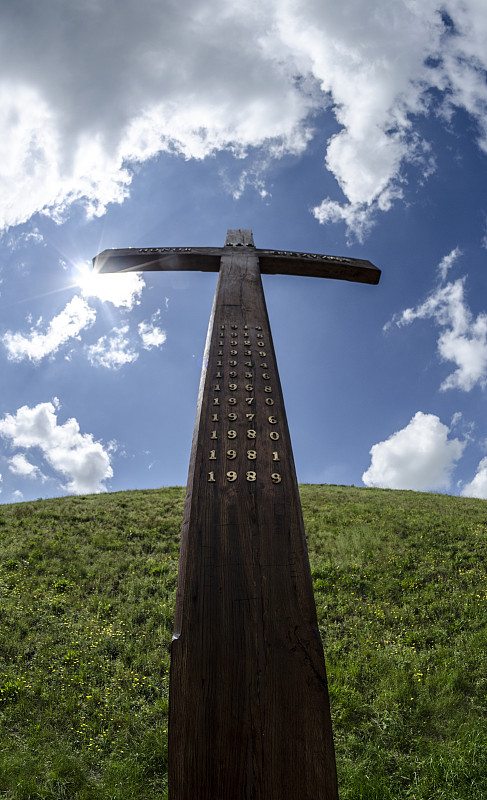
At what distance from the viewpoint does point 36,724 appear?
491cm

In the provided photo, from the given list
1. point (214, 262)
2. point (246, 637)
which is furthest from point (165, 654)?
point (214, 262)

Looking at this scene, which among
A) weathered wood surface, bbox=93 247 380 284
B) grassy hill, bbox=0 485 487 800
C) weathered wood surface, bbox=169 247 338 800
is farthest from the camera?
weathered wood surface, bbox=93 247 380 284

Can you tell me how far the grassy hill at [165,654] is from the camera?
14.2 feet

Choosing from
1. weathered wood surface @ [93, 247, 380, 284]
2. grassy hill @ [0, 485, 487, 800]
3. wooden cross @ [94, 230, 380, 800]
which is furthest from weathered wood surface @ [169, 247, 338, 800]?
grassy hill @ [0, 485, 487, 800]

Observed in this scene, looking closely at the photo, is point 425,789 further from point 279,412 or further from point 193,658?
point 279,412

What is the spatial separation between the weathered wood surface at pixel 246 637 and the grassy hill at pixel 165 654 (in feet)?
11.1

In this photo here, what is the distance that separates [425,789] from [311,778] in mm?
3523

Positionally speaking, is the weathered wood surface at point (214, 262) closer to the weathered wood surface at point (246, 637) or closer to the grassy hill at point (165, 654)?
the weathered wood surface at point (246, 637)

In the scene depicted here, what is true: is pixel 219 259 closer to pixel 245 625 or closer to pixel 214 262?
pixel 214 262

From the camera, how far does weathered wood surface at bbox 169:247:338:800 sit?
1735 millimetres

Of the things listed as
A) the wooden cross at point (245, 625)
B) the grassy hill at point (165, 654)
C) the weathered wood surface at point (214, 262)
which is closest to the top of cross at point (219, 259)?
the weathered wood surface at point (214, 262)

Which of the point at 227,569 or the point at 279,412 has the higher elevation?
the point at 279,412

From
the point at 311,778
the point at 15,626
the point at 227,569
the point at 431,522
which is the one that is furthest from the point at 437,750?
the point at 431,522

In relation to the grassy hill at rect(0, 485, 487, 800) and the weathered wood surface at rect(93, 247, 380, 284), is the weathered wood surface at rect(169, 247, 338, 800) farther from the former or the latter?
the grassy hill at rect(0, 485, 487, 800)
